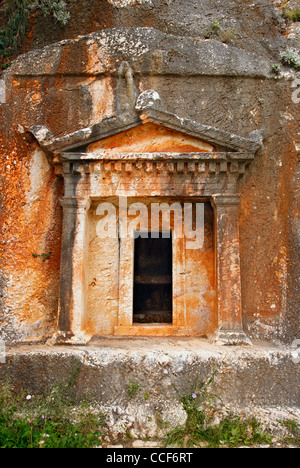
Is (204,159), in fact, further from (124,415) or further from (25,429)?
(25,429)

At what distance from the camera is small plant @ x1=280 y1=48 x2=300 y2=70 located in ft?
16.0

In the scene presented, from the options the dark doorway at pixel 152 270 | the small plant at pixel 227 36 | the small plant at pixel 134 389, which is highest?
the small plant at pixel 227 36

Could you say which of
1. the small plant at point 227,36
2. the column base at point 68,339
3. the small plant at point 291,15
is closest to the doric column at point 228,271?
the column base at point 68,339

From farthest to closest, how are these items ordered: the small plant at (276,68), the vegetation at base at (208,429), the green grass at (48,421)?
the small plant at (276,68) → the vegetation at base at (208,429) → the green grass at (48,421)

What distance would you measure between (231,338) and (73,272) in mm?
2103

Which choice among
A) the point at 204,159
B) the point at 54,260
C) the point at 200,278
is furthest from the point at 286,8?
the point at 54,260

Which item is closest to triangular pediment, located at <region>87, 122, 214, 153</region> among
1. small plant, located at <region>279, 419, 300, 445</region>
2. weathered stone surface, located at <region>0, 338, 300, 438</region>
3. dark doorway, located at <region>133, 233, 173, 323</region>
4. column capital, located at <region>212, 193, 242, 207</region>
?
column capital, located at <region>212, 193, 242, 207</region>

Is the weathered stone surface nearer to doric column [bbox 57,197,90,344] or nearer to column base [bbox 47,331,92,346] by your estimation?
column base [bbox 47,331,92,346]

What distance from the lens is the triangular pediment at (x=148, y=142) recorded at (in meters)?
4.52

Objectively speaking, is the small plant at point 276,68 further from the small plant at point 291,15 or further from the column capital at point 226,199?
the column capital at point 226,199

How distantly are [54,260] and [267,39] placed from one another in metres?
4.51

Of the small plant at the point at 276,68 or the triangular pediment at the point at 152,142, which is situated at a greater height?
the small plant at the point at 276,68

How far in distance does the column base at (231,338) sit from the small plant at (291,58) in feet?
12.5

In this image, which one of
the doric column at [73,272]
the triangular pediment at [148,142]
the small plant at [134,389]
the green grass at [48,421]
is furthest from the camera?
the triangular pediment at [148,142]
